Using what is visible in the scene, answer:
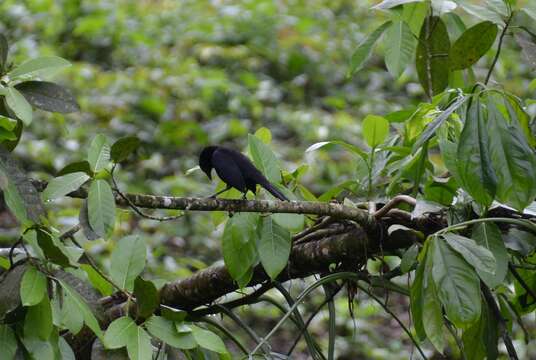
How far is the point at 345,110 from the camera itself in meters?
6.89

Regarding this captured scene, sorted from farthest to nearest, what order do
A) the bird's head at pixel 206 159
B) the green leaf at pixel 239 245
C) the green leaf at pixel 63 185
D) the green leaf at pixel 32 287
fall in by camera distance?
1. the bird's head at pixel 206 159
2. the green leaf at pixel 239 245
3. the green leaf at pixel 63 185
4. the green leaf at pixel 32 287

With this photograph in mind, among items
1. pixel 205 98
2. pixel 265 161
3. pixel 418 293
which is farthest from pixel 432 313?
pixel 205 98

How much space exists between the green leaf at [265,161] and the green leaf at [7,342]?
0.66m

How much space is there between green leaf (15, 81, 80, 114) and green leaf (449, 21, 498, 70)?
97 cm

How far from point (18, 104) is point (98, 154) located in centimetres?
19

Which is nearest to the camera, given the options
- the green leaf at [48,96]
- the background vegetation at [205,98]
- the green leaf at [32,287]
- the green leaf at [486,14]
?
the green leaf at [32,287]

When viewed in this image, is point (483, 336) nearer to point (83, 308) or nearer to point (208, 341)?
point (208, 341)

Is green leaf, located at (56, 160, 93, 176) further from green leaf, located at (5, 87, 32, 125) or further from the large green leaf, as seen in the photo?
the large green leaf

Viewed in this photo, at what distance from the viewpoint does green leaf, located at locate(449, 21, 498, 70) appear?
6.52ft

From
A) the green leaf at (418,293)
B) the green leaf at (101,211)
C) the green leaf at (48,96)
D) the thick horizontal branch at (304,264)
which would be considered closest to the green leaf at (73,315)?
the green leaf at (101,211)

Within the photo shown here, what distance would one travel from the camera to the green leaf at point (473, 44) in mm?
1986

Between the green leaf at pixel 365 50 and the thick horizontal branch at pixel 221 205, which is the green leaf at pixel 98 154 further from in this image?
the green leaf at pixel 365 50

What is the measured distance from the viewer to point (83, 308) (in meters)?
1.46

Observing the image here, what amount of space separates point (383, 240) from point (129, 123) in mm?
4383
